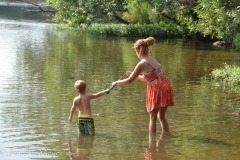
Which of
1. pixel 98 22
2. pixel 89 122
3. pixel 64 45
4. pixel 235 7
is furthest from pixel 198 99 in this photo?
pixel 98 22

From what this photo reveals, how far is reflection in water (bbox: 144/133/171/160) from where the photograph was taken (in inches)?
287

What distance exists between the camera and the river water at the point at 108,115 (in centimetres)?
756

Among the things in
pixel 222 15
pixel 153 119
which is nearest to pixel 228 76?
pixel 222 15

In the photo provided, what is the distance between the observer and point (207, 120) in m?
9.94

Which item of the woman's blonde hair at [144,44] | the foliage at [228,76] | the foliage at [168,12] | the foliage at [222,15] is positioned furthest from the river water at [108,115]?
the foliage at [168,12]

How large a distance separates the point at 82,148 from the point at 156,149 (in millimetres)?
1100

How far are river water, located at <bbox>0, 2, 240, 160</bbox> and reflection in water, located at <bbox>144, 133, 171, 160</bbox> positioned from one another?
1cm

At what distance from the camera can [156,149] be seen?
304 inches

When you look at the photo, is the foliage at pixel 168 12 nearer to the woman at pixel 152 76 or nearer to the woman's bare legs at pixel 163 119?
the woman's bare legs at pixel 163 119

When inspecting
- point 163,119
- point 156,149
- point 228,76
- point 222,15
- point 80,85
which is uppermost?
point 222,15

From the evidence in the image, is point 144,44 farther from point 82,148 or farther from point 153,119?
point 82,148

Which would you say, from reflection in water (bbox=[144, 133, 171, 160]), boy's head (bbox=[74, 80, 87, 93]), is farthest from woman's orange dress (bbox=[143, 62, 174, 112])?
boy's head (bbox=[74, 80, 87, 93])

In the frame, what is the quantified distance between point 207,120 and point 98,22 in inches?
1200

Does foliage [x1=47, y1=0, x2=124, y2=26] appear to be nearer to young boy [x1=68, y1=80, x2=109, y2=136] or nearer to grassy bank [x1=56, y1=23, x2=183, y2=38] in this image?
grassy bank [x1=56, y1=23, x2=183, y2=38]
